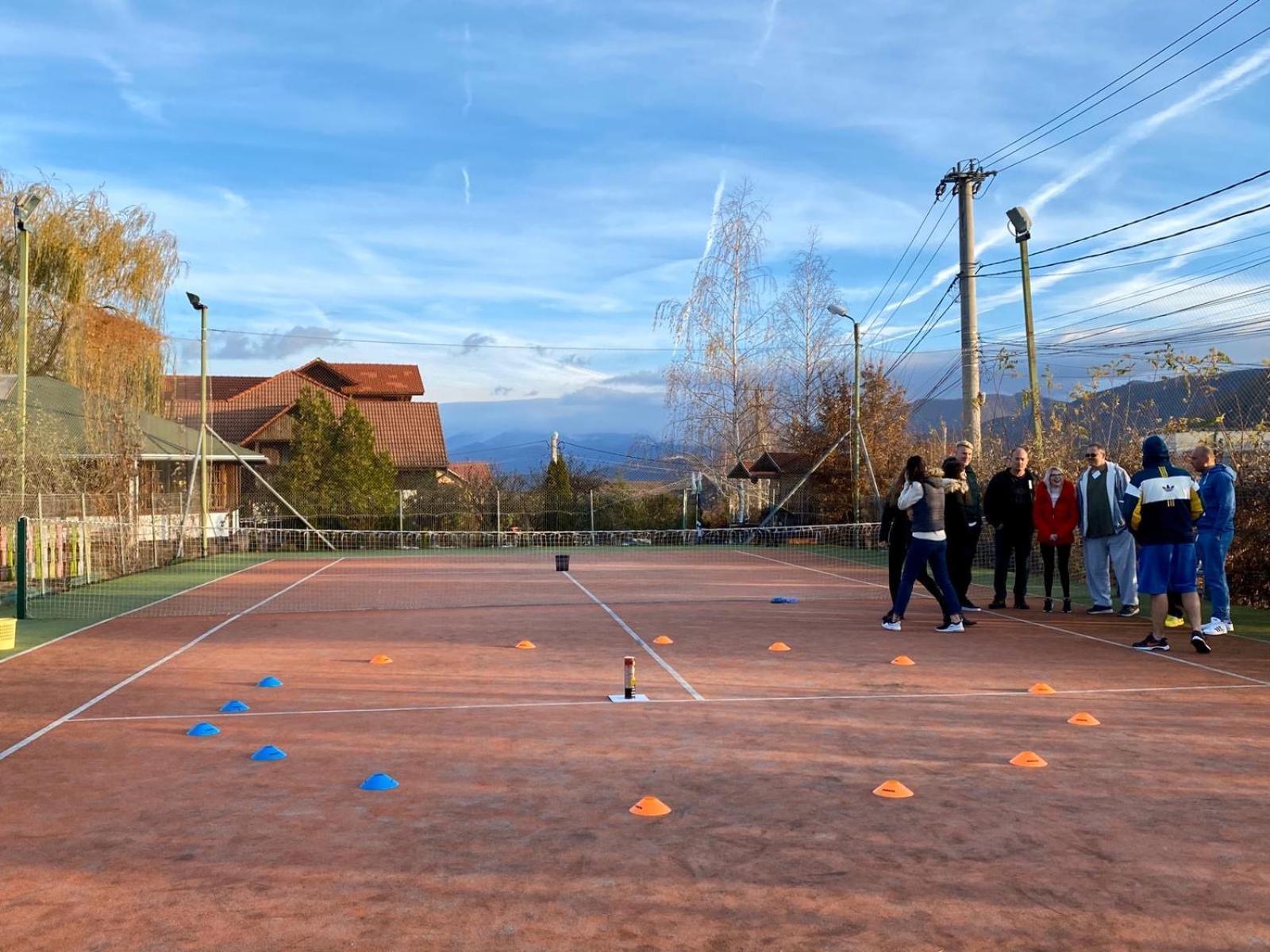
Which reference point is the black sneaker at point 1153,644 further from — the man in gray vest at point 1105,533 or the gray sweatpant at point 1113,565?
the gray sweatpant at point 1113,565

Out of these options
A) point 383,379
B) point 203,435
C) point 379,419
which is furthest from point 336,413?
point 203,435

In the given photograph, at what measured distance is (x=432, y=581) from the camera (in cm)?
2162

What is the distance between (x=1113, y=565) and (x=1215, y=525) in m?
2.37

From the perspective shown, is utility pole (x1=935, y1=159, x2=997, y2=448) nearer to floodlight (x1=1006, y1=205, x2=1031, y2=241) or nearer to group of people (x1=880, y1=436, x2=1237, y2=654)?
floodlight (x1=1006, y1=205, x2=1031, y2=241)

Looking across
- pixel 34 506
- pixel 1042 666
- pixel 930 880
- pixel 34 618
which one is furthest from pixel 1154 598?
pixel 34 506

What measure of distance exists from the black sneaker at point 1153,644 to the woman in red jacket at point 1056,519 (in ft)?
9.05

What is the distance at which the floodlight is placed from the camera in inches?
927

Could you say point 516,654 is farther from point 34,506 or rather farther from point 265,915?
point 34,506

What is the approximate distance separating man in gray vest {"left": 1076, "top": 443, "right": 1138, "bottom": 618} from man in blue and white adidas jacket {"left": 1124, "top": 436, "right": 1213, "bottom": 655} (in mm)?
2346

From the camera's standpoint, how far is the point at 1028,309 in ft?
75.9

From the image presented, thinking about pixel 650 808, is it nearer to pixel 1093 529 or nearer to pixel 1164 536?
pixel 1164 536

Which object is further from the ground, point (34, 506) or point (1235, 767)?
point (34, 506)

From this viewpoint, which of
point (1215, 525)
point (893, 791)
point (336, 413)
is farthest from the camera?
point (336, 413)

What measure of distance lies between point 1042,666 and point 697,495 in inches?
1168
